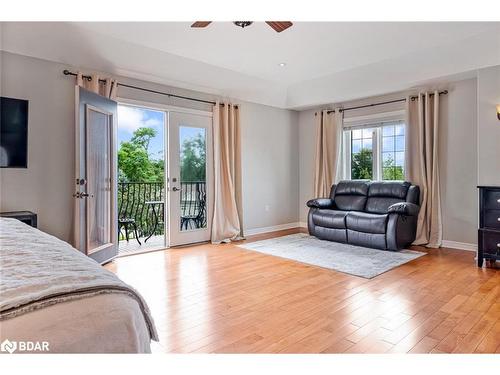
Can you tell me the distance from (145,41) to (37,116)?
149 centimetres

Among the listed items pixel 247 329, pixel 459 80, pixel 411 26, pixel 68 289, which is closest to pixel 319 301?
pixel 247 329

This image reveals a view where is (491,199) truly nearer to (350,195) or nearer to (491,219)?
(491,219)

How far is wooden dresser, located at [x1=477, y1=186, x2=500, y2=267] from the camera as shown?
363 centimetres

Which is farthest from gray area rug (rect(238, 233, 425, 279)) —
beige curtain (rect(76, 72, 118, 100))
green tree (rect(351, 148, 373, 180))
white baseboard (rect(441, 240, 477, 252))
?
beige curtain (rect(76, 72, 118, 100))

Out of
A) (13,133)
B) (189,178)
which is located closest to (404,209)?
(189,178)

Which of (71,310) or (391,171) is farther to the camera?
(391,171)

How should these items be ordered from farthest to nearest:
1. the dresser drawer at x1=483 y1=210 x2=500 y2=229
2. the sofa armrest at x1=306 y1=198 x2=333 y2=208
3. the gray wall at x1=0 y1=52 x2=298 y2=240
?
the sofa armrest at x1=306 y1=198 x2=333 y2=208
the dresser drawer at x1=483 y1=210 x2=500 y2=229
the gray wall at x1=0 y1=52 x2=298 y2=240

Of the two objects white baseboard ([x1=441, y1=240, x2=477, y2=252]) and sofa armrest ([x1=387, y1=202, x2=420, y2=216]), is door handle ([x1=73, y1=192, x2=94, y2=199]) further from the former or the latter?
white baseboard ([x1=441, y1=240, x2=477, y2=252])

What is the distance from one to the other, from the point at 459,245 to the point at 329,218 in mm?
1838

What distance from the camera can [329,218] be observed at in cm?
503
